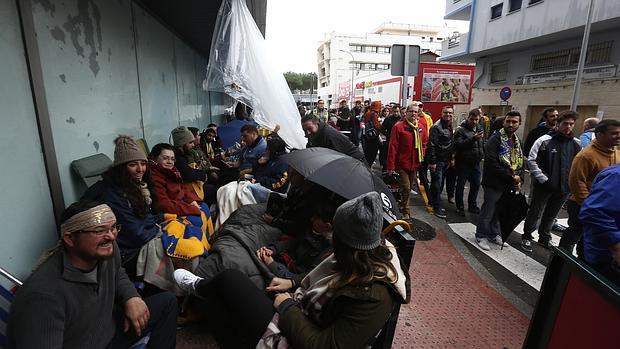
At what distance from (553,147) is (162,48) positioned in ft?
20.9

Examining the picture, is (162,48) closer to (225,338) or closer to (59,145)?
(59,145)

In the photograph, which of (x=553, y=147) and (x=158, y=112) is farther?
(x=158, y=112)

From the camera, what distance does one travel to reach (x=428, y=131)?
621 centimetres

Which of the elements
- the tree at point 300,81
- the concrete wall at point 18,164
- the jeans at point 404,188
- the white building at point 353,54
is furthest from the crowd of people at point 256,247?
the tree at point 300,81

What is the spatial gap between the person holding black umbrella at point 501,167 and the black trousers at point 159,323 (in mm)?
4075

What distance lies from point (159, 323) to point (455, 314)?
263 centimetres

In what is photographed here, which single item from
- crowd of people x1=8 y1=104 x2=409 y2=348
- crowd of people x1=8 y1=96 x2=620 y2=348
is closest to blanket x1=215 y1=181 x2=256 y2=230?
crowd of people x1=8 y1=96 x2=620 y2=348

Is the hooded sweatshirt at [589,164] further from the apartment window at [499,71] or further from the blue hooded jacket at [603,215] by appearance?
the apartment window at [499,71]

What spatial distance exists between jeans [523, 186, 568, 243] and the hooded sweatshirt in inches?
44.7

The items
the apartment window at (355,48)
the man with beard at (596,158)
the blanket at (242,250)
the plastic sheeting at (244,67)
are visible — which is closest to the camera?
the blanket at (242,250)

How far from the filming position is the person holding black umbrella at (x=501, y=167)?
166 inches

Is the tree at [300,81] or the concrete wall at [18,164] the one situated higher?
the tree at [300,81]

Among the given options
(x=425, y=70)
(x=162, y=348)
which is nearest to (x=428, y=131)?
(x=162, y=348)

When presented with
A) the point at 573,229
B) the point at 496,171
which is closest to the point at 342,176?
the point at 496,171
